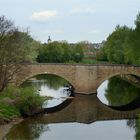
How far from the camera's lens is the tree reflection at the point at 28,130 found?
1387 inches

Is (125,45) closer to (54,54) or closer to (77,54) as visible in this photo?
(54,54)

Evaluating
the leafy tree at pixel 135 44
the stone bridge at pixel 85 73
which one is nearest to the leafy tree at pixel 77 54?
the leafy tree at pixel 135 44

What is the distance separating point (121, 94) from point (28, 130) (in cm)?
2497

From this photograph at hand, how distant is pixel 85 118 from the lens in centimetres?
4434

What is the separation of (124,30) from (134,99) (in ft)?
88.0

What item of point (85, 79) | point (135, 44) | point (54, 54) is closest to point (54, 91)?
point (85, 79)

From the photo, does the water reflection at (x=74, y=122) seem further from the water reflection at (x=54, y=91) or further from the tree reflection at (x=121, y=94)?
the tree reflection at (x=121, y=94)

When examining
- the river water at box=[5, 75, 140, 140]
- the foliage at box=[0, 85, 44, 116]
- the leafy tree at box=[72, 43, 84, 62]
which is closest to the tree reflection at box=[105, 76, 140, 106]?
the river water at box=[5, 75, 140, 140]

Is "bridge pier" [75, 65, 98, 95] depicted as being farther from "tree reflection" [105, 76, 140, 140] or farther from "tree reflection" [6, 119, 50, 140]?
"tree reflection" [6, 119, 50, 140]

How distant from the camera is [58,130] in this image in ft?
126

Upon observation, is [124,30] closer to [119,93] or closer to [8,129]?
[119,93]

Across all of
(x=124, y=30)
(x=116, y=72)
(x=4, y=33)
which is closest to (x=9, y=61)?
(x=4, y=33)

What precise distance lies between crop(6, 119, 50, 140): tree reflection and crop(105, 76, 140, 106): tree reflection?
50.9ft

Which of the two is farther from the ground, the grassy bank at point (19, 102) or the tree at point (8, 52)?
the tree at point (8, 52)
